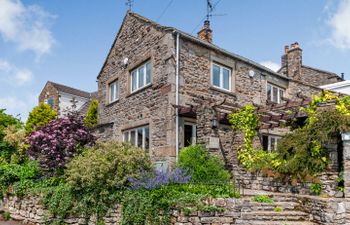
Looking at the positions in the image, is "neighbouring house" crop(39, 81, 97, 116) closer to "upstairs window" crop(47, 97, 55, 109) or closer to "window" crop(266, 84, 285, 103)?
"upstairs window" crop(47, 97, 55, 109)

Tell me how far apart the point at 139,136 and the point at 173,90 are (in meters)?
3.19

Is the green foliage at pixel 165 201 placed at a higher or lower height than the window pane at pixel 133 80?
lower

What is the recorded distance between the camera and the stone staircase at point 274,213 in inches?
324

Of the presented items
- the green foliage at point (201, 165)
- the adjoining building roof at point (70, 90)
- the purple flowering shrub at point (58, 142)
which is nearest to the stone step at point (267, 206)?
the green foliage at point (201, 165)

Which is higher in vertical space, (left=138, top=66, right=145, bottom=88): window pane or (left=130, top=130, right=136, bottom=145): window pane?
(left=138, top=66, right=145, bottom=88): window pane

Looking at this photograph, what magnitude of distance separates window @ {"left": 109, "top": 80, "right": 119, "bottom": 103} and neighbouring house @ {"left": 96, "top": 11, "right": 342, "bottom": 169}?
0.06 metres

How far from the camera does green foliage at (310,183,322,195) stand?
32.1 ft

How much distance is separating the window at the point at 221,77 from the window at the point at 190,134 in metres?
2.42

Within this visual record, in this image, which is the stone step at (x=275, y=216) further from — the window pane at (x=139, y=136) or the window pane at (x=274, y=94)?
the window pane at (x=274, y=94)

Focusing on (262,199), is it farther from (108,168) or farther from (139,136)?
(139,136)

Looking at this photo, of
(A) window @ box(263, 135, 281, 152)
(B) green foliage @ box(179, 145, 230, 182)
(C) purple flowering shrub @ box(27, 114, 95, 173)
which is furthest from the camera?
(A) window @ box(263, 135, 281, 152)

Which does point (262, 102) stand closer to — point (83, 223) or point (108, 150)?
point (108, 150)

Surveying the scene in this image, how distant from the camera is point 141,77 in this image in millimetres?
15305

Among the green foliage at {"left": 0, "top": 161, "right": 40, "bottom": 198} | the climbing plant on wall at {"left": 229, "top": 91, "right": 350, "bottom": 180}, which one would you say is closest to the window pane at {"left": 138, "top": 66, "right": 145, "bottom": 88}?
the green foliage at {"left": 0, "top": 161, "right": 40, "bottom": 198}
